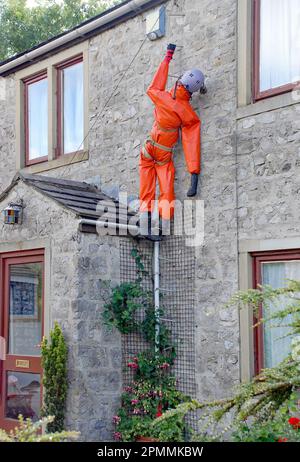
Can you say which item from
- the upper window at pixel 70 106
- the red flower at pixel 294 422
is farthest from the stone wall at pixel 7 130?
the red flower at pixel 294 422

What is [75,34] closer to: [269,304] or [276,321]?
[269,304]

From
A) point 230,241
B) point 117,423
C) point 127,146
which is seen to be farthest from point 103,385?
point 127,146

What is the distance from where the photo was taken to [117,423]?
7.53 m

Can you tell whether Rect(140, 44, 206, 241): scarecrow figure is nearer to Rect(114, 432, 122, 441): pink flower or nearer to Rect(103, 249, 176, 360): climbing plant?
Rect(103, 249, 176, 360): climbing plant

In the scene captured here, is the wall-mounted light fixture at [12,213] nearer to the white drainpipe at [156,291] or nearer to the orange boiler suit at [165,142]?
the orange boiler suit at [165,142]

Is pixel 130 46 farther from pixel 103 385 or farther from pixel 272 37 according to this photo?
pixel 103 385

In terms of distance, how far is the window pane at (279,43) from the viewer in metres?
7.31

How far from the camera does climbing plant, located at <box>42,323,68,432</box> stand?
731 centimetres

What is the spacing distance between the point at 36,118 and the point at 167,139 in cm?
316

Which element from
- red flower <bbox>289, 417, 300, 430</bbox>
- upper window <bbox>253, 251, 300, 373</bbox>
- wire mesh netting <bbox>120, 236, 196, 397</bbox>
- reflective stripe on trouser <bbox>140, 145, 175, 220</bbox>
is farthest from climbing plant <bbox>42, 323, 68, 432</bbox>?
red flower <bbox>289, 417, 300, 430</bbox>

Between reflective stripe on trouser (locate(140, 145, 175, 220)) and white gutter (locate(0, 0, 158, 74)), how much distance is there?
2011mm

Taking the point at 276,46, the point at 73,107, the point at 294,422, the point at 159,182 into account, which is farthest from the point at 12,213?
the point at 294,422

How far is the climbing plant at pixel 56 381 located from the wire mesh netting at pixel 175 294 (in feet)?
2.51

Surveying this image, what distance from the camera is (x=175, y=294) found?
8.12 m
